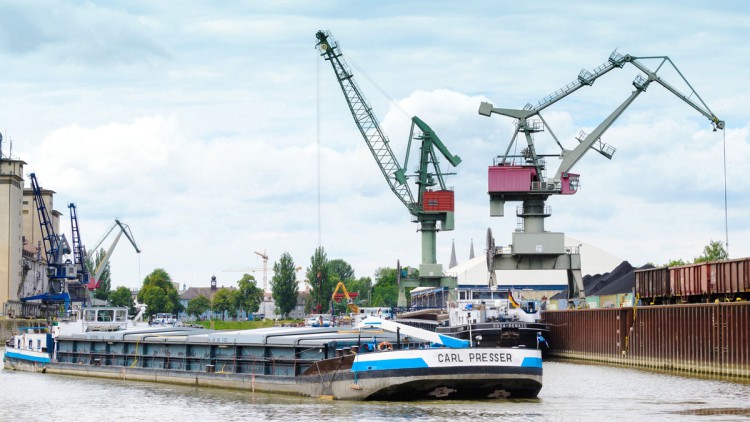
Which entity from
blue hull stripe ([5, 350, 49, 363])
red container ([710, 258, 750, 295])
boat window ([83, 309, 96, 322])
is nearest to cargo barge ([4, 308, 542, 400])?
blue hull stripe ([5, 350, 49, 363])

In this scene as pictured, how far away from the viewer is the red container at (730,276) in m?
52.7

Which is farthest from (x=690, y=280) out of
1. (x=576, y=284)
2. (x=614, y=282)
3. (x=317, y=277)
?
(x=317, y=277)

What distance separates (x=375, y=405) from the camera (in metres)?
35.7

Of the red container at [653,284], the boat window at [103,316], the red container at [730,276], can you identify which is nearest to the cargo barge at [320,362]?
the boat window at [103,316]

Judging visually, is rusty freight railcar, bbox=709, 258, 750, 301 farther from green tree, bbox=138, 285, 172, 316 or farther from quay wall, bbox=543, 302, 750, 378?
green tree, bbox=138, 285, 172, 316

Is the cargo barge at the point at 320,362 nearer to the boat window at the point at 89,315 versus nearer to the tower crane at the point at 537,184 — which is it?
the boat window at the point at 89,315

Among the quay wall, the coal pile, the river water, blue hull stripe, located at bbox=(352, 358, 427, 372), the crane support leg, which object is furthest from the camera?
the coal pile

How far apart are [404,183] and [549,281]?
27026mm

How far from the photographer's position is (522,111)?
9225cm

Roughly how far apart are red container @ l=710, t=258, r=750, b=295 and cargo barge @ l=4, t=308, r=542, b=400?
19276 mm

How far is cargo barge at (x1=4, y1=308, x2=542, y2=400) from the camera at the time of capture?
35.5 metres

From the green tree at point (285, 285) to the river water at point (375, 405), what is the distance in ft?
432

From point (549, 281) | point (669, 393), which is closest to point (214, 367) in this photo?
point (669, 393)

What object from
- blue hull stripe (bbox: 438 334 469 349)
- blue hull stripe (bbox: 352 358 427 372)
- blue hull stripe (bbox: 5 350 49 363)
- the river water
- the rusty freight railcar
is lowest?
the river water
